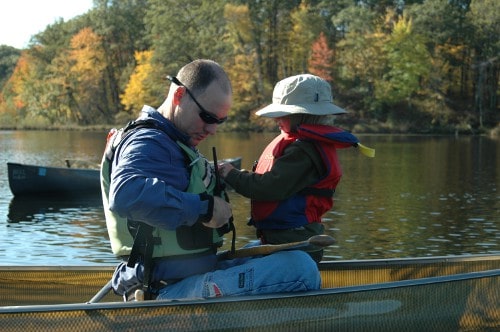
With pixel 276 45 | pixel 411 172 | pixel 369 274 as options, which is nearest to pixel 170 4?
pixel 276 45

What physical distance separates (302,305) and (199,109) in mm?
1302

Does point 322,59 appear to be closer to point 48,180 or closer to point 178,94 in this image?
point 48,180

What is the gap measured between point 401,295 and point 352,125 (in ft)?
206

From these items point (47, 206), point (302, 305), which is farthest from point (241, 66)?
point (302, 305)

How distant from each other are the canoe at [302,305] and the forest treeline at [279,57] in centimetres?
5847

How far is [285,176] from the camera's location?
4379 mm

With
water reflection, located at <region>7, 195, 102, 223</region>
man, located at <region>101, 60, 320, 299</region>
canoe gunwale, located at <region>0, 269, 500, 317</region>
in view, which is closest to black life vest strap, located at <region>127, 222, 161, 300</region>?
man, located at <region>101, 60, 320, 299</region>

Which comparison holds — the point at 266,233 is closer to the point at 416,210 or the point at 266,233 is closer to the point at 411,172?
the point at 416,210

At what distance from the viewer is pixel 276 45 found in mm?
74625

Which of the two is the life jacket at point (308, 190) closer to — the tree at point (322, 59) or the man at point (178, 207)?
the man at point (178, 207)

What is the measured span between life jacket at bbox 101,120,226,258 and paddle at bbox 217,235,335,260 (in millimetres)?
356

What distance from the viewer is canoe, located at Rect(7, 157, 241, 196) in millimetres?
20703

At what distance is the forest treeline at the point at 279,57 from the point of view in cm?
6600

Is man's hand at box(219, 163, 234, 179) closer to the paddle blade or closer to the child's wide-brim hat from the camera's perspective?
the child's wide-brim hat
